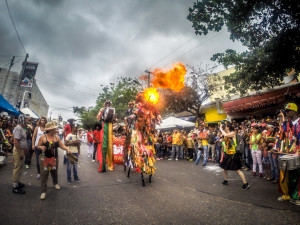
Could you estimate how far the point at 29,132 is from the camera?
6926 millimetres

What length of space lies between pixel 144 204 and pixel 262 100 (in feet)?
40.6

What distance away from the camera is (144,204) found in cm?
363

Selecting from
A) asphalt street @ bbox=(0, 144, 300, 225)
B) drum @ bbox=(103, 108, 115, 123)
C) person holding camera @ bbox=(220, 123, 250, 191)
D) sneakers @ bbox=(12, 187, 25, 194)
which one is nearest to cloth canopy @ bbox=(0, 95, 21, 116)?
asphalt street @ bbox=(0, 144, 300, 225)

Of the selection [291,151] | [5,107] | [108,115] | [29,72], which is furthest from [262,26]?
[29,72]

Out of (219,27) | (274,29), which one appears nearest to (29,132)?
(219,27)

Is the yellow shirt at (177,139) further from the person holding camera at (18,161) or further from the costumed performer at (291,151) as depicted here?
the person holding camera at (18,161)

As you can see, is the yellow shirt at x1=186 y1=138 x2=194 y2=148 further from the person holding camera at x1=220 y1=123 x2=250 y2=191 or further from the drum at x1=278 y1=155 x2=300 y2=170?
the drum at x1=278 y1=155 x2=300 y2=170

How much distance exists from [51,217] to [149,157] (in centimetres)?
278

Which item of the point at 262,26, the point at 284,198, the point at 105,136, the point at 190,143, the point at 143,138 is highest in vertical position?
the point at 262,26

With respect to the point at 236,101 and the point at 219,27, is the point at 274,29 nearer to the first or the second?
the point at 219,27

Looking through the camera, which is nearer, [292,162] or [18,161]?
[292,162]

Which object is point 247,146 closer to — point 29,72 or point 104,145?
point 104,145

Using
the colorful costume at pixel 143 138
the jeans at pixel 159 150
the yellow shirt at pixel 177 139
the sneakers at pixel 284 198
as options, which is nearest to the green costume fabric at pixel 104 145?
the colorful costume at pixel 143 138

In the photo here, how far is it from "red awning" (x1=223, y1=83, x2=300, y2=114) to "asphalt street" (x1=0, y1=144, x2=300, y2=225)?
8.93 m
